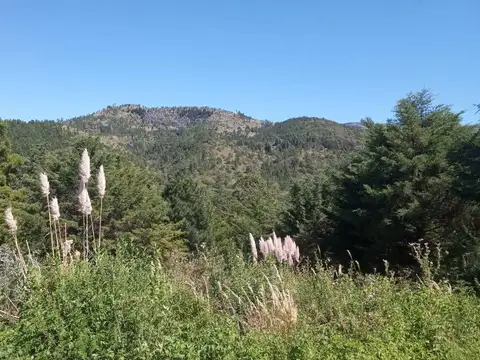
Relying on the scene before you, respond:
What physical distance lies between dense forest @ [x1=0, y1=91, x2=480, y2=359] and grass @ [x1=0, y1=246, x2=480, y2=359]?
0.07 feet

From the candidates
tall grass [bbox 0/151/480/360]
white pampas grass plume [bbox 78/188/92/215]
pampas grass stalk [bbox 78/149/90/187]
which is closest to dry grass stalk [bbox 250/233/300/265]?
tall grass [bbox 0/151/480/360]

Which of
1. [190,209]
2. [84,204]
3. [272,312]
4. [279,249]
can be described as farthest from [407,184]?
[190,209]

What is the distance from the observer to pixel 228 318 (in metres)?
4.72

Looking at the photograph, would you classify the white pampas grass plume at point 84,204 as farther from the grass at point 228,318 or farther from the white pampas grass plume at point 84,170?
the grass at point 228,318

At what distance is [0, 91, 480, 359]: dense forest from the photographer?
4.08m

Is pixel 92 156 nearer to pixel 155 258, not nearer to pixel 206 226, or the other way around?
pixel 206 226

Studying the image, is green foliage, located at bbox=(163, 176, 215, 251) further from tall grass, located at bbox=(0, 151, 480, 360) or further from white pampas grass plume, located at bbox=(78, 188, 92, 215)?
tall grass, located at bbox=(0, 151, 480, 360)

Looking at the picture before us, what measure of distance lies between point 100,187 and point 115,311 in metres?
3.22

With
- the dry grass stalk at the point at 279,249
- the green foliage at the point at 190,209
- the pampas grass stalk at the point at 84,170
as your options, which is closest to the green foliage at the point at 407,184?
the dry grass stalk at the point at 279,249

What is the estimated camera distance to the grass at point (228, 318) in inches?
149

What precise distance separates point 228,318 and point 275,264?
2.77 m

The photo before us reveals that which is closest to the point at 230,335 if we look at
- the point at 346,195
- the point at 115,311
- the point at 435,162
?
the point at 115,311

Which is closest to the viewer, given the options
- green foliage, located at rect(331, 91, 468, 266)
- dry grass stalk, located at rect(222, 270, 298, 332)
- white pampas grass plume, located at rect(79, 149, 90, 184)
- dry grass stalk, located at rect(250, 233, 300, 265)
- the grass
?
the grass

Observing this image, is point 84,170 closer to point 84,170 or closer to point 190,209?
point 84,170
